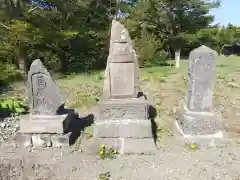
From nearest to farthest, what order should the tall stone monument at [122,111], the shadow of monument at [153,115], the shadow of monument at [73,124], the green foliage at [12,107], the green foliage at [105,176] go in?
the green foliage at [105,176] < the tall stone monument at [122,111] < the shadow of monument at [73,124] < the shadow of monument at [153,115] < the green foliage at [12,107]

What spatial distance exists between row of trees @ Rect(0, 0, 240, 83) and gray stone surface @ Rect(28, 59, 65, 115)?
5.57 m

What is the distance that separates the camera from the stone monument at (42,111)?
5238mm

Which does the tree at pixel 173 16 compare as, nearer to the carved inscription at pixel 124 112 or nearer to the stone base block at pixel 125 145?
the carved inscription at pixel 124 112

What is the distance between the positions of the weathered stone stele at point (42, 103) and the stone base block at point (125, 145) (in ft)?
2.26

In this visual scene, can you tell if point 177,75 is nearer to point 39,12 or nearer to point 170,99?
point 170,99

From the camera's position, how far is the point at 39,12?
1214 cm

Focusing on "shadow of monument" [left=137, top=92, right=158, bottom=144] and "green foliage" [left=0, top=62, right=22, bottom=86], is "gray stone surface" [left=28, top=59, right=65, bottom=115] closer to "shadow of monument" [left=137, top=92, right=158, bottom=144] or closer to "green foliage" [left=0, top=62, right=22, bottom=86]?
"shadow of monument" [left=137, top=92, right=158, bottom=144]

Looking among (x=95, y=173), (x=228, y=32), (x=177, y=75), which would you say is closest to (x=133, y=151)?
(x=95, y=173)

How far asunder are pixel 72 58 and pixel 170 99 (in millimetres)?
9091

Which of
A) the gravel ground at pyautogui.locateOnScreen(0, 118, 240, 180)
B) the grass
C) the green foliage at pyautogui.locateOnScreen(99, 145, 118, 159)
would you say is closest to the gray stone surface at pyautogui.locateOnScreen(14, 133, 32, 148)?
the gravel ground at pyautogui.locateOnScreen(0, 118, 240, 180)

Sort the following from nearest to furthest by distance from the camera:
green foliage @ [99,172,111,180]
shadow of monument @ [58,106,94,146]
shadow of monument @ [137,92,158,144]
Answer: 1. green foliage @ [99,172,111,180]
2. shadow of monument @ [58,106,94,146]
3. shadow of monument @ [137,92,158,144]

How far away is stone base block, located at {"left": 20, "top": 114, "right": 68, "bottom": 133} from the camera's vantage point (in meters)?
5.24

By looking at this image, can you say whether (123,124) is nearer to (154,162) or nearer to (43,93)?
(154,162)

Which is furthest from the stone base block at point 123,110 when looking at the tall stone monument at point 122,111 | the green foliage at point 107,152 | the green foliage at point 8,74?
the green foliage at point 8,74
